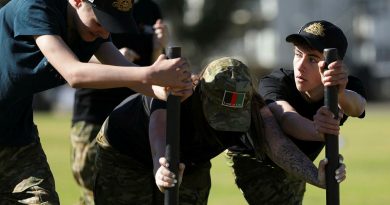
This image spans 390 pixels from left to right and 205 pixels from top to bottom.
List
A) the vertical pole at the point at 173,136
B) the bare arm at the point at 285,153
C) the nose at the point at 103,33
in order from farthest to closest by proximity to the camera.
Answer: the bare arm at the point at 285,153 → the nose at the point at 103,33 → the vertical pole at the point at 173,136

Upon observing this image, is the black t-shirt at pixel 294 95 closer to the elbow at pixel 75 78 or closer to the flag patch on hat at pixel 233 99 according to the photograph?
the flag patch on hat at pixel 233 99

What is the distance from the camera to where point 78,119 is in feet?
33.1

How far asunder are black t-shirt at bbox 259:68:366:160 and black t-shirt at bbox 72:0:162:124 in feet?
9.76

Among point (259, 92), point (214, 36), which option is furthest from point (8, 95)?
point (214, 36)

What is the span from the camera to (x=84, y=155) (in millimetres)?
9898

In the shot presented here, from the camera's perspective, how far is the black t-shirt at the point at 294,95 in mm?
7152

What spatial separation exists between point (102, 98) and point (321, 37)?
3.75 metres

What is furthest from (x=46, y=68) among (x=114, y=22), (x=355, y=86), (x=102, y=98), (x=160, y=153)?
(x=102, y=98)

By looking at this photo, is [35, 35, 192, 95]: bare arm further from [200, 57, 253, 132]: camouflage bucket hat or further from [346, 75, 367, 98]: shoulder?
[346, 75, 367, 98]: shoulder

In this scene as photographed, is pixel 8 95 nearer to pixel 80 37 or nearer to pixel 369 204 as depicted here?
pixel 80 37

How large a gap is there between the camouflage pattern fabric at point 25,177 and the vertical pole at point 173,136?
3.09 ft

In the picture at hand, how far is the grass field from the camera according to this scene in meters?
13.0

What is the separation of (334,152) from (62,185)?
8.53 m

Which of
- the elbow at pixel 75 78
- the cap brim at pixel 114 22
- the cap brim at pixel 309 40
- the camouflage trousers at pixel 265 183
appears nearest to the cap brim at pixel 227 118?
the cap brim at pixel 309 40
